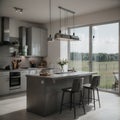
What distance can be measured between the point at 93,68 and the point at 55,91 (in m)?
3.24

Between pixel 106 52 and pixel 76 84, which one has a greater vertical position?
pixel 106 52

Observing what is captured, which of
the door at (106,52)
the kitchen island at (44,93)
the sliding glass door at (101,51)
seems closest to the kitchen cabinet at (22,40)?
the sliding glass door at (101,51)

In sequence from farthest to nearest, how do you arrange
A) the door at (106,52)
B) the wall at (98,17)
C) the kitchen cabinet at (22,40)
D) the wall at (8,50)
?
the kitchen cabinet at (22,40)
the wall at (8,50)
the door at (106,52)
the wall at (98,17)

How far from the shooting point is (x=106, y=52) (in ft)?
22.9

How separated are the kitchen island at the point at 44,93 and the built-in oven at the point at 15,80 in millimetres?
2298

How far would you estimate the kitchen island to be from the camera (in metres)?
4.18

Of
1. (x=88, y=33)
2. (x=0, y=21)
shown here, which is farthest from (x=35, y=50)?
(x=88, y=33)

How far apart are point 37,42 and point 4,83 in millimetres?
2694

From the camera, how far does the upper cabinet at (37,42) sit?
8.00 meters

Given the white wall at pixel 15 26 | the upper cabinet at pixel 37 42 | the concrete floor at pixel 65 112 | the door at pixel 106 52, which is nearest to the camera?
the concrete floor at pixel 65 112

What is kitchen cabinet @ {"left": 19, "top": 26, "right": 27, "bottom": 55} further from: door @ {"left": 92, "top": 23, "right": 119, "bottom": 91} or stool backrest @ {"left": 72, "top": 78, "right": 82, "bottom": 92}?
stool backrest @ {"left": 72, "top": 78, "right": 82, "bottom": 92}

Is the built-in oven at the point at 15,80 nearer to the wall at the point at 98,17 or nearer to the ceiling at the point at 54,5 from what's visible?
the ceiling at the point at 54,5

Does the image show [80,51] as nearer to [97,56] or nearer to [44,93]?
[97,56]

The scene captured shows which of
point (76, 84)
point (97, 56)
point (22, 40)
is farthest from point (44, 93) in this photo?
point (22, 40)
